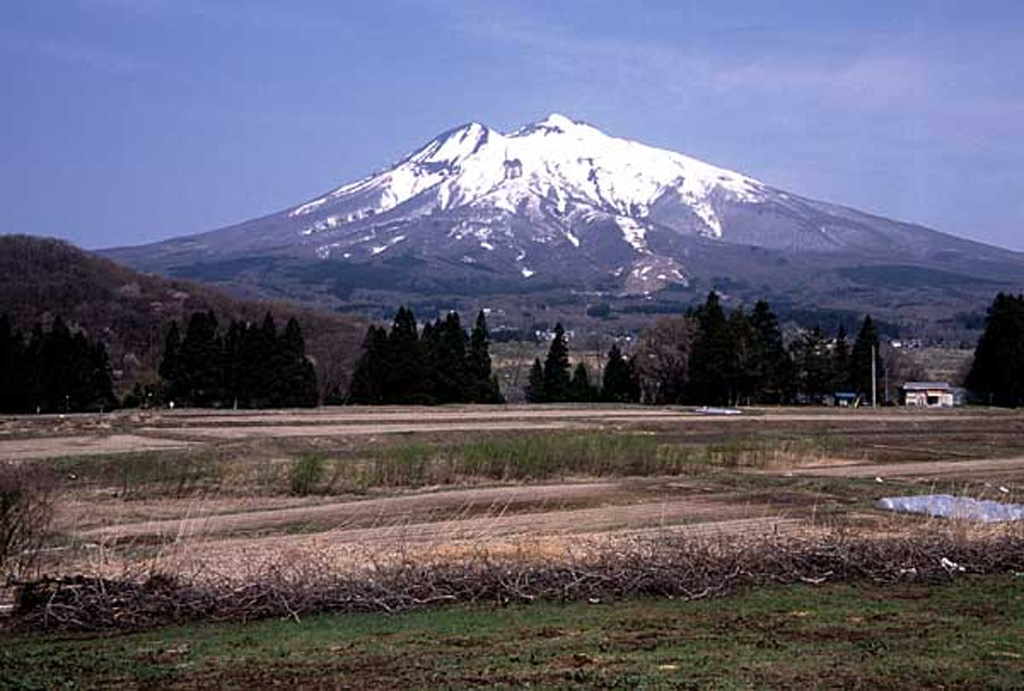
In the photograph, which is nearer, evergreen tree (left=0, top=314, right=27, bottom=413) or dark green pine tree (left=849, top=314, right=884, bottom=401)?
evergreen tree (left=0, top=314, right=27, bottom=413)

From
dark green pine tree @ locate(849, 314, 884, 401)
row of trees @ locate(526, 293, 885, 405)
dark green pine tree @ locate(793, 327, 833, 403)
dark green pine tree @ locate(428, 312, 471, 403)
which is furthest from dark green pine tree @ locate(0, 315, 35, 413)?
dark green pine tree @ locate(849, 314, 884, 401)

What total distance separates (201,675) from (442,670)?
171 cm

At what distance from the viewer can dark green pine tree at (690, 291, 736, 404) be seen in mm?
81438

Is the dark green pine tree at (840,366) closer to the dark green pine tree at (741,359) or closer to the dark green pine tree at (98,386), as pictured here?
the dark green pine tree at (741,359)

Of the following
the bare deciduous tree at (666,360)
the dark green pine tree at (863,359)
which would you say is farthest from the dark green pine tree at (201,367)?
the dark green pine tree at (863,359)

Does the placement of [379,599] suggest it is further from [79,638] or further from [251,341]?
[251,341]

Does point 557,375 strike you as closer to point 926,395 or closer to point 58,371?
point 926,395

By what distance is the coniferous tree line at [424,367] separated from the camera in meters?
79.3

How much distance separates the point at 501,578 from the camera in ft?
43.4

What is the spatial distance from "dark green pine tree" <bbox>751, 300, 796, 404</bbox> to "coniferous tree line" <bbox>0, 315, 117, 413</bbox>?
129 feet

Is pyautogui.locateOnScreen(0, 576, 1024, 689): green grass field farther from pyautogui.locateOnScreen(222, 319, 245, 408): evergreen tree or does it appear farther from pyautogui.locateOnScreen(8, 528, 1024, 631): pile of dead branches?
pyautogui.locateOnScreen(222, 319, 245, 408): evergreen tree

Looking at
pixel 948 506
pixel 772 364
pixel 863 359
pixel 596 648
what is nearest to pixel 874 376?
pixel 863 359

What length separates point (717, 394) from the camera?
83750 mm

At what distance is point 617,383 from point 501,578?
253 feet
